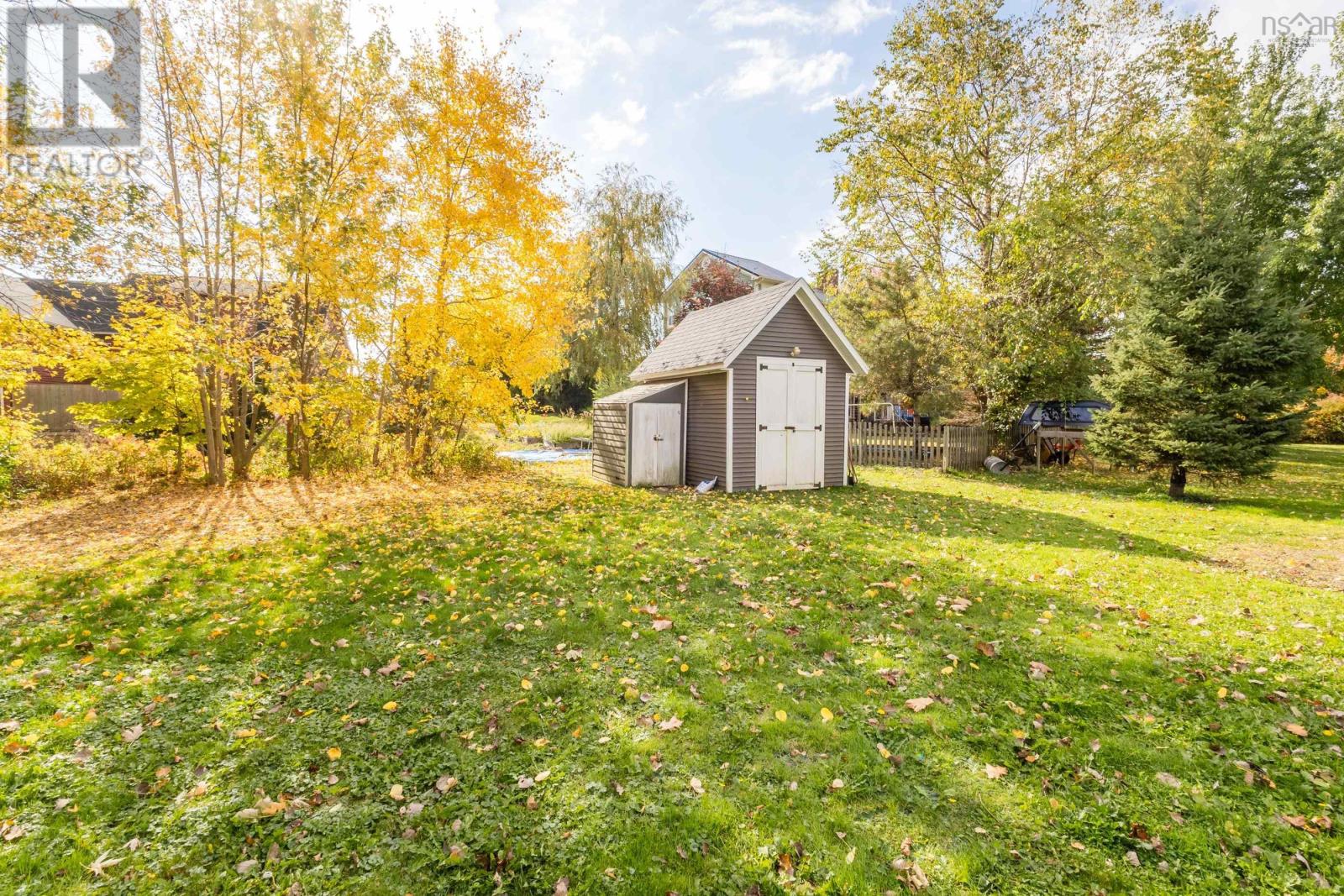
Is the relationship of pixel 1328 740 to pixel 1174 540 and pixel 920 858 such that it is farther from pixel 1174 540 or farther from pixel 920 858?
pixel 1174 540

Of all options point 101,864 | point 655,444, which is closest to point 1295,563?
point 655,444

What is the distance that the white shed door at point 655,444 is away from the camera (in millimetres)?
13422

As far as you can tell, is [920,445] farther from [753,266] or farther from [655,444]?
[753,266]

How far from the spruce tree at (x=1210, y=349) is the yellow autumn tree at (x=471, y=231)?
12.9 meters

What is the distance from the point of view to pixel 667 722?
11.8ft

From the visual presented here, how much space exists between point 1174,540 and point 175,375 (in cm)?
1709

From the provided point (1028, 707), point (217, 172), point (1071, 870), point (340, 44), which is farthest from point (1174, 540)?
point (217, 172)

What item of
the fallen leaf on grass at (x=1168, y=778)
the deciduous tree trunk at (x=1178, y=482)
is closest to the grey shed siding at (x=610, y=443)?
the fallen leaf on grass at (x=1168, y=778)

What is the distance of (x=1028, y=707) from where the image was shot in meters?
3.78

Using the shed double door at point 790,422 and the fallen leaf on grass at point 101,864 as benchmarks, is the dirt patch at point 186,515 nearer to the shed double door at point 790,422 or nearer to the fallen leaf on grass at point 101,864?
the fallen leaf on grass at point 101,864

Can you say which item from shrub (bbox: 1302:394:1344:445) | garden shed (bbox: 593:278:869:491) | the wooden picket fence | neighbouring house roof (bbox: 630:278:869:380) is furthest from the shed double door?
shrub (bbox: 1302:394:1344:445)

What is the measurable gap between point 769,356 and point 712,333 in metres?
1.85

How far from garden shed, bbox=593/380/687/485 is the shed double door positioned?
7.14ft

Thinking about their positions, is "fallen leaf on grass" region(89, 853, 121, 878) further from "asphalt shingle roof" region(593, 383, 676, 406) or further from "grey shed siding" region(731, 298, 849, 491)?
"asphalt shingle roof" region(593, 383, 676, 406)
